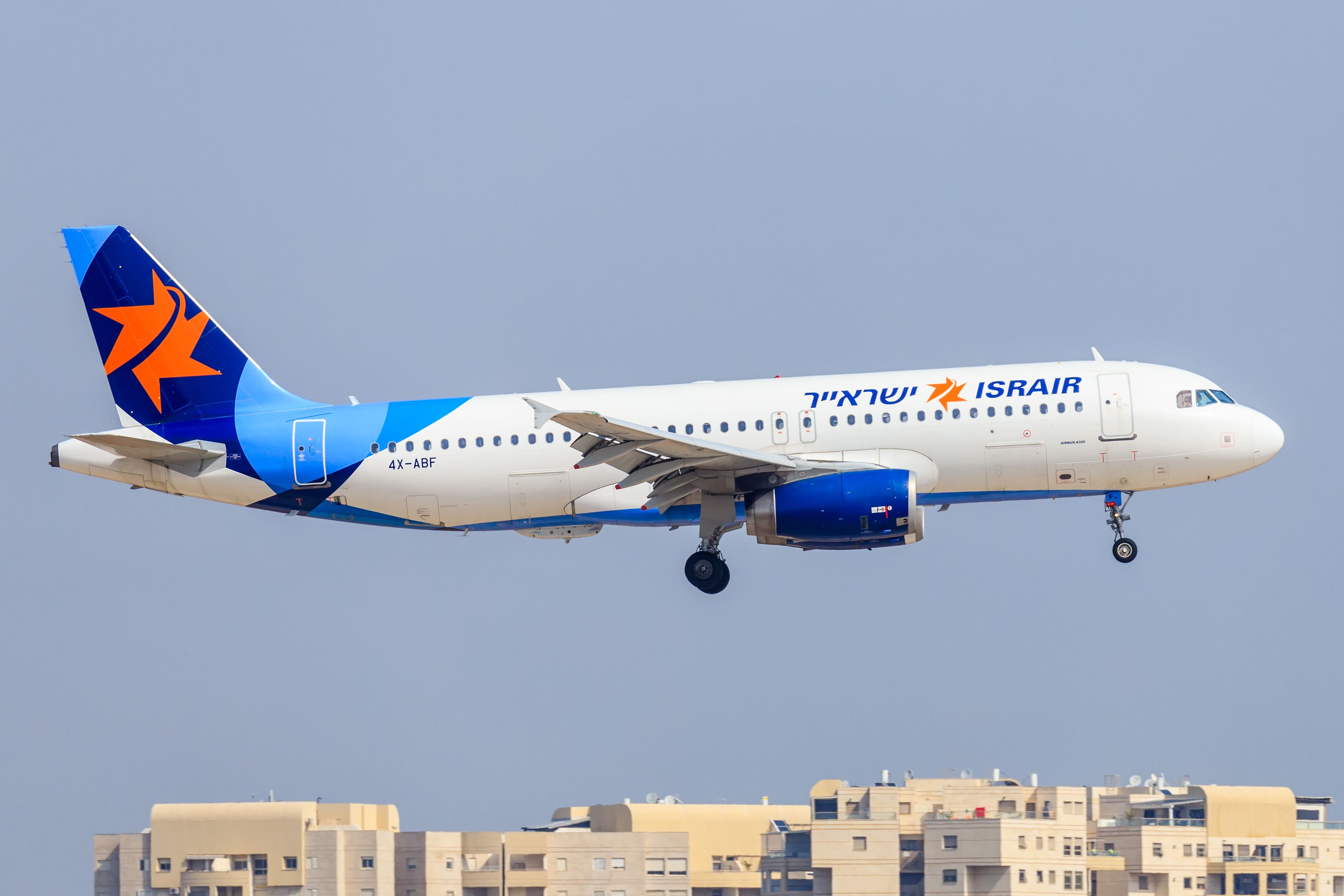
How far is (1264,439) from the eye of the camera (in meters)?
46.1

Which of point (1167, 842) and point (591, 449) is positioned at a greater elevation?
point (591, 449)

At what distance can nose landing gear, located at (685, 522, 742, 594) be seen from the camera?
47.4 metres

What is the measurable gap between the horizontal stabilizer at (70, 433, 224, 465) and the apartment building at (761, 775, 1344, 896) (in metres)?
26.3

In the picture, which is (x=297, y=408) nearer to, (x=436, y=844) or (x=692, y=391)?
(x=692, y=391)

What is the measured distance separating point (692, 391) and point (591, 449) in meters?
4.66

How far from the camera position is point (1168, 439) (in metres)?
45.5

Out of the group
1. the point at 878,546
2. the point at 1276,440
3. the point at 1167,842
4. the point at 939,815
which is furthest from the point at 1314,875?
the point at 878,546

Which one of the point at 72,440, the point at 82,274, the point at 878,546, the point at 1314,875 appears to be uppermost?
the point at 82,274

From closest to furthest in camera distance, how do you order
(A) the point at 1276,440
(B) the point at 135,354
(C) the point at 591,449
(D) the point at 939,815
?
1. (C) the point at 591,449
2. (A) the point at 1276,440
3. (B) the point at 135,354
4. (D) the point at 939,815

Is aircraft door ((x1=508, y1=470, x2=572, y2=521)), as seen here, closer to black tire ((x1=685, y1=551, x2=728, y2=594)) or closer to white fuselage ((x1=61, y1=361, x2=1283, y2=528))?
white fuselage ((x1=61, y1=361, x2=1283, y2=528))

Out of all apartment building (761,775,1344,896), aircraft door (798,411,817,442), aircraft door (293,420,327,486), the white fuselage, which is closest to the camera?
the white fuselage

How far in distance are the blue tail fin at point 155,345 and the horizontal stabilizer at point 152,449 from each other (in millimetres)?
1208

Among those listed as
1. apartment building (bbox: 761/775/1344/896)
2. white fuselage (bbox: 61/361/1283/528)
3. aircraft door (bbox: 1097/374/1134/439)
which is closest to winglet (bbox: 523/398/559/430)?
white fuselage (bbox: 61/361/1283/528)

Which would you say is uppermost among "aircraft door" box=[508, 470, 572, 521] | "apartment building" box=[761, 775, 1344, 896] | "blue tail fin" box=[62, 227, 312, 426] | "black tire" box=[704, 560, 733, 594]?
"blue tail fin" box=[62, 227, 312, 426]
